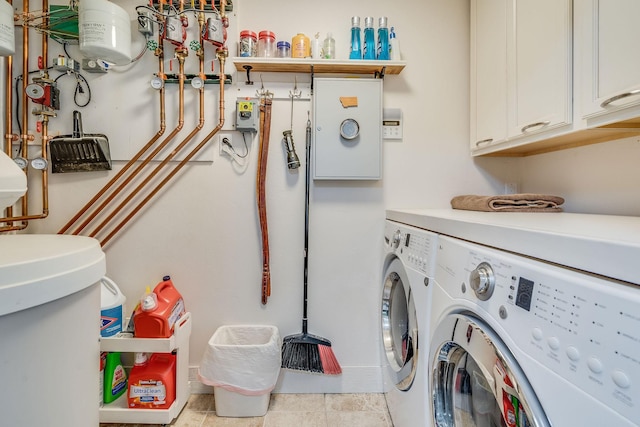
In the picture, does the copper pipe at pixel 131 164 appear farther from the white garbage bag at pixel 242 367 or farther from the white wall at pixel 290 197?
the white garbage bag at pixel 242 367

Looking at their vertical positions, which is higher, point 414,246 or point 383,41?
point 383,41

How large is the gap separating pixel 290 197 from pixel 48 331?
3.80 feet

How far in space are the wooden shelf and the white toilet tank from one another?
1.14 metres

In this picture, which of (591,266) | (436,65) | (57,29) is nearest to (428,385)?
(591,266)

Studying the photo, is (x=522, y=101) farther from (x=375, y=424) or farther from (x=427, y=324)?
(x=375, y=424)

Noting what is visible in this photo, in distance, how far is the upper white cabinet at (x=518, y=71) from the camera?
3.65ft

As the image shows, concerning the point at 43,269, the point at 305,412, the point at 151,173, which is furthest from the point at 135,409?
the point at 151,173

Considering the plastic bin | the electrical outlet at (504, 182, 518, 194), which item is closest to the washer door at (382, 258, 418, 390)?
the plastic bin

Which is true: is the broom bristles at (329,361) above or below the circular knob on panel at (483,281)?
below

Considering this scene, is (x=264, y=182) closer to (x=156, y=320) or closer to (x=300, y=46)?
(x=300, y=46)

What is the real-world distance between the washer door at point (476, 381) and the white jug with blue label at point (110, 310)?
4.66 feet

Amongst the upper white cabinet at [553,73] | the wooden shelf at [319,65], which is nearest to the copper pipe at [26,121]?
the wooden shelf at [319,65]

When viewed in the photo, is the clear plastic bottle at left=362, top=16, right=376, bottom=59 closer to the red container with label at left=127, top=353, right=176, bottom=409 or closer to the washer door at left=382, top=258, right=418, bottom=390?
the washer door at left=382, top=258, right=418, bottom=390

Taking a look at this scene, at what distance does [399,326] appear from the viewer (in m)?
1.49
